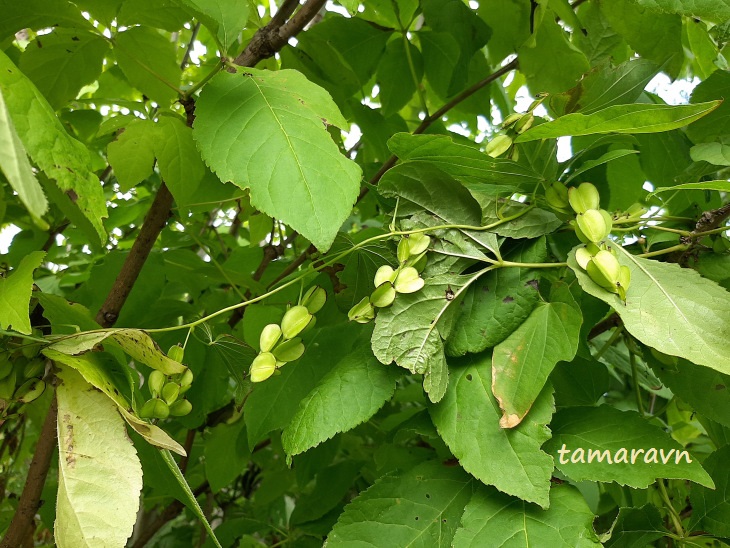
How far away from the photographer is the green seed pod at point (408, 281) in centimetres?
61

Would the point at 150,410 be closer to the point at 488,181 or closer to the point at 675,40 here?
the point at 488,181

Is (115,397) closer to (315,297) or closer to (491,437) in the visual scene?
(315,297)

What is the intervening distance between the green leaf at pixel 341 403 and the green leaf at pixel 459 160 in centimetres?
22

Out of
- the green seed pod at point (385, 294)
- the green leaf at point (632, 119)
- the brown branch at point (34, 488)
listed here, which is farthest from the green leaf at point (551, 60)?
the brown branch at point (34, 488)

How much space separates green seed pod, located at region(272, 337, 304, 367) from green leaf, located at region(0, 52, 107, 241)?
21 centimetres

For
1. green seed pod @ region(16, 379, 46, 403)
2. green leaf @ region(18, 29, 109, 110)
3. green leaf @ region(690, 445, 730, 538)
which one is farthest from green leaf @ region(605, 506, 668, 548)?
green leaf @ region(18, 29, 109, 110)

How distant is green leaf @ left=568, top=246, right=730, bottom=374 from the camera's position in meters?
0.52

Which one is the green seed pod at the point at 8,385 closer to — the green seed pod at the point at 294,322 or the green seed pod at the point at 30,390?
the green seed pod at the point at 30,390

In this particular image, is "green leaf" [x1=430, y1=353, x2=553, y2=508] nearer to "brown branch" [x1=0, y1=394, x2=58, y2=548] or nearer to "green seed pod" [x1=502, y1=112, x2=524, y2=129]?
"green seed pod" [x1=502, y1=112, x2=524, y2=129]

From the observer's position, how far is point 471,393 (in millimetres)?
614

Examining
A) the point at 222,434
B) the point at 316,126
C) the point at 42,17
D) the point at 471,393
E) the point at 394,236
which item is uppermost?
the point at 42,17

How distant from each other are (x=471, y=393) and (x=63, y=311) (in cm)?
42

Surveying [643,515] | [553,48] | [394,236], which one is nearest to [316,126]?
[394,236]

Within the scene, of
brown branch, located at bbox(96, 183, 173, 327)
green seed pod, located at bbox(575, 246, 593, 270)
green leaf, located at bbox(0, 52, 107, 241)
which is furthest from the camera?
brown branch, located at bbox(96, 183, 173, 327)
